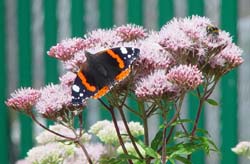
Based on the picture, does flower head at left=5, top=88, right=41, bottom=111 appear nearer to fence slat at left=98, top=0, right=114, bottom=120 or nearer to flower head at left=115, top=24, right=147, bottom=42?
flower head at left=115, top=24, right=147, bottom=42

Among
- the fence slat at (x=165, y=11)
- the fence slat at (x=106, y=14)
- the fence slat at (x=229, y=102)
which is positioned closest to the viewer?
the fence slat at (x=229, y=102)

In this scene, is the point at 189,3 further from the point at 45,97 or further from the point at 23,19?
the point at 45,97

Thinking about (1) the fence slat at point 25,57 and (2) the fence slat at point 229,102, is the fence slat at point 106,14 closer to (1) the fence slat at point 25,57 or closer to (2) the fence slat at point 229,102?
(1) the fence slat at point 25,57

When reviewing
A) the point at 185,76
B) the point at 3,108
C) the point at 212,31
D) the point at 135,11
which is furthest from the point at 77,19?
the point at 185,76

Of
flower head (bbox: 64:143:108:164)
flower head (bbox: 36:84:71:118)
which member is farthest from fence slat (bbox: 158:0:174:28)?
flower head (bbox: 36:84:71:118)

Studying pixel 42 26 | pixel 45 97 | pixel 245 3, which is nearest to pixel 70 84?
pixel 45 97

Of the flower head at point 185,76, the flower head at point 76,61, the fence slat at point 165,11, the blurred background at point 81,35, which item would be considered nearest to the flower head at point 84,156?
the flower head at point 76,61

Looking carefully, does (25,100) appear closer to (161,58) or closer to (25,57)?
(161,58)
